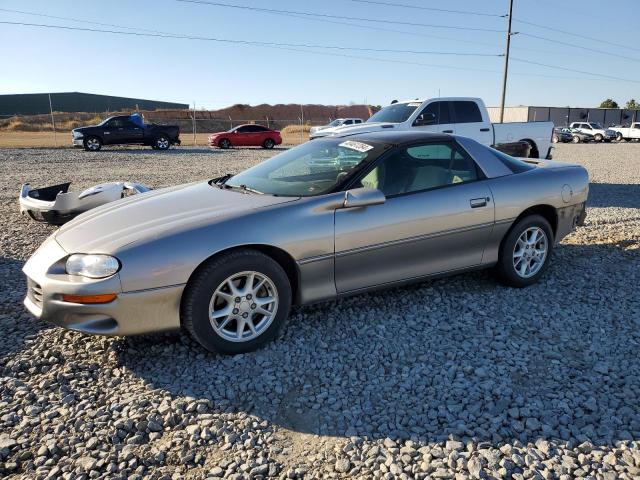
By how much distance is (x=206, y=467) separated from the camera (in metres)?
2.38

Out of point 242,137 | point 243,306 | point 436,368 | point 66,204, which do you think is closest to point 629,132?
point 242,137

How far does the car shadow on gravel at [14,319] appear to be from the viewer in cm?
355

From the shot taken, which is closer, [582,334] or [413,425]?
[413,425]

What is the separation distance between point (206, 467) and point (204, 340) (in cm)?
98

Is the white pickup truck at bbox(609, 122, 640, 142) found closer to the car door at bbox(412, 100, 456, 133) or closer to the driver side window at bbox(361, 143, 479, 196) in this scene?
the car door at bbox(412, 100, 456, 133)

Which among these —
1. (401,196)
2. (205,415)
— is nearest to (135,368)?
(205,415)

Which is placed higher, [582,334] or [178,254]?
[178,254]

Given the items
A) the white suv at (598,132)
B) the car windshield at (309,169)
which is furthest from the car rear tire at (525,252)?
the white suv at (598,132)

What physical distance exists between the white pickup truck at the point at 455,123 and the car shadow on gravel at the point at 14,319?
6562 mm

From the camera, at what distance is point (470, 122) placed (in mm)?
10273

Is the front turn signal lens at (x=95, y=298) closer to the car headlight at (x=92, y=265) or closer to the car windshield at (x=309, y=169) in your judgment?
the car headlight at (x=92, y=265)

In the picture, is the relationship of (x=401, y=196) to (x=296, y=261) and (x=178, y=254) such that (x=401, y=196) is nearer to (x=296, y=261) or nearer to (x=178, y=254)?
(x=296, y=261)

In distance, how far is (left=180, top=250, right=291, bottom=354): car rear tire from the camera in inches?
125

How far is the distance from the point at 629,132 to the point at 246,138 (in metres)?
30.3
